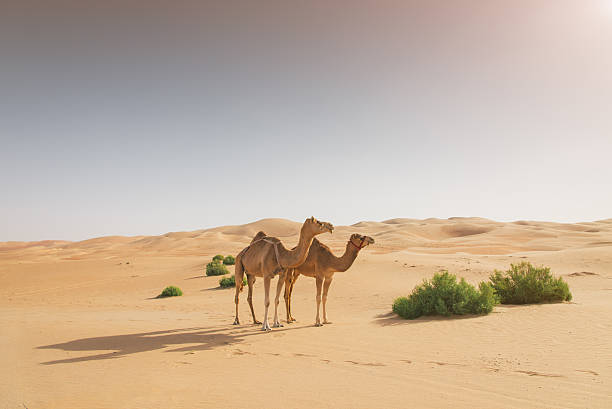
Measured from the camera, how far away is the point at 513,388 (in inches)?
194

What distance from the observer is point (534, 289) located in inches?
457

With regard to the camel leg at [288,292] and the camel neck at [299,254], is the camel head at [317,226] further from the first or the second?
the camel leg at [288,292]

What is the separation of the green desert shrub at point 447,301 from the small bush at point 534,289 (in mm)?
1567

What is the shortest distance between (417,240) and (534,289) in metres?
56.3

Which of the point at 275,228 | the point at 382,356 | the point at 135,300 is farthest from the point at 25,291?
the point at 275,228

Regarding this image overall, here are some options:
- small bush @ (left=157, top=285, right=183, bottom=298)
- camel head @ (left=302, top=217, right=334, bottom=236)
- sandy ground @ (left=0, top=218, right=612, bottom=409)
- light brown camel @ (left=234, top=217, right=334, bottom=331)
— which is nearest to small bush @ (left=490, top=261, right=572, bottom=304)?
sandy ground @ (left=0, top=218, right=612, bottom=409)

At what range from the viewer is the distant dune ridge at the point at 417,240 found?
44625 millimetres

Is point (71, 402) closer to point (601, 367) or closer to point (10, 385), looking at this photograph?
point (10, 385)

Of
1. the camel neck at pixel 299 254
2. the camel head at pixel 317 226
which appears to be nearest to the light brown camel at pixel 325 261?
the camel neck at pixel 299 254

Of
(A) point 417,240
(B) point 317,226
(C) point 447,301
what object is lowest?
(C) point 447,301

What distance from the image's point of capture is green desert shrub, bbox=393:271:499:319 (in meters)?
10.1

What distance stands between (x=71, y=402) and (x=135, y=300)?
48.5ft

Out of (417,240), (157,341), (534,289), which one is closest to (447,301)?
(534,289)

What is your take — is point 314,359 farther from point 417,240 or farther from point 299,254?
point 417,240
